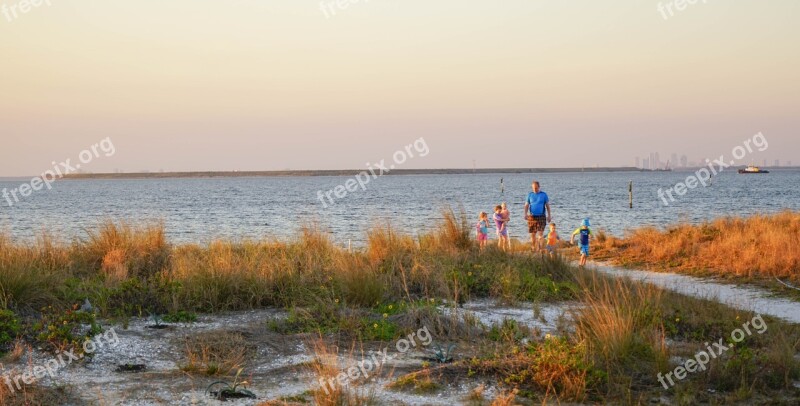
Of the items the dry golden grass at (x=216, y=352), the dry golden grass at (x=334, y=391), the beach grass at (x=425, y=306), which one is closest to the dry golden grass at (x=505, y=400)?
the beach grass at (x=425, y=306)

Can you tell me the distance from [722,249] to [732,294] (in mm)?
4157

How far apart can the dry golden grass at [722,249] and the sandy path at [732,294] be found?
0.90 metres

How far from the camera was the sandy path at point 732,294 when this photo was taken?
10.5m

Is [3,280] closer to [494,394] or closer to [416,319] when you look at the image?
[416,319]

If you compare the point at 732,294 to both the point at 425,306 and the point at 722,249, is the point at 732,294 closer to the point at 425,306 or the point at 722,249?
the point at 722,249

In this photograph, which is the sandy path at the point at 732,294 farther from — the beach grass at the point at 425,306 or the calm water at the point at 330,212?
the calm water at the point at 330,212

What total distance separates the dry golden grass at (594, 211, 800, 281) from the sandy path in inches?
35.5

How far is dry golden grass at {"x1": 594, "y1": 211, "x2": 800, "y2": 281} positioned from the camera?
45.9ft

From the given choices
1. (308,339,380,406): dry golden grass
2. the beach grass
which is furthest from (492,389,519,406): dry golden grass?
(308,339,380,406): dry golden grass

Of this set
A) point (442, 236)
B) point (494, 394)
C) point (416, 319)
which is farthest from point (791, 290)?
point (494, 394)

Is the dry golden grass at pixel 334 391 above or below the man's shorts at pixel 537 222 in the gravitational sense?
below

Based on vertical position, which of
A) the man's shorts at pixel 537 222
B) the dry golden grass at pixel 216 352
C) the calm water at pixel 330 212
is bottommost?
the calm water at pixel 330 212

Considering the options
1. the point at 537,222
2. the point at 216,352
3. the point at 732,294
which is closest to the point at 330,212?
the point at 537,222

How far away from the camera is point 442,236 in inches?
584
